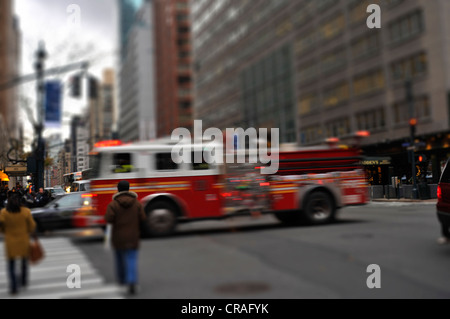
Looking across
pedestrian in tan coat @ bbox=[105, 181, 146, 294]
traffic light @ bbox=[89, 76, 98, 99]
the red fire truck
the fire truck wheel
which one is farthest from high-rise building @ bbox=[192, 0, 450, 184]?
traffic light @ bbox=[89, 76, 98, 99]

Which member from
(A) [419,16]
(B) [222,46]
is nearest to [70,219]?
(A) [419,16]

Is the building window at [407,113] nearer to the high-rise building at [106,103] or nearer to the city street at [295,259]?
the city street at [295,259]

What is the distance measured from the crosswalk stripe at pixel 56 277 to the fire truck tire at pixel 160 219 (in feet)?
4.49

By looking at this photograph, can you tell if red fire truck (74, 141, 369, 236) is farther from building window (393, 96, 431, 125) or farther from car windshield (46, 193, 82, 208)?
building window (393, 96, 431, 125)

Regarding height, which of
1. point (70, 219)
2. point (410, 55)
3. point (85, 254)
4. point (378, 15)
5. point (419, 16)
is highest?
point (419, 16)

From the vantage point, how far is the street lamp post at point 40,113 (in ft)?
10.8

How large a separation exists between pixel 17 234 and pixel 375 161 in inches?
122

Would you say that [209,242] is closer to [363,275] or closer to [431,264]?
[363,275]

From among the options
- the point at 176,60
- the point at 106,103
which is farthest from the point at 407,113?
the point at 176,60

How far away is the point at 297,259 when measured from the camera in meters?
9.11

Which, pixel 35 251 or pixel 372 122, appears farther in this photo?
pixel 372 122

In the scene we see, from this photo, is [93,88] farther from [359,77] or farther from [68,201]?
[359,77]

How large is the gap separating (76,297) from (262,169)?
3.03 metres
